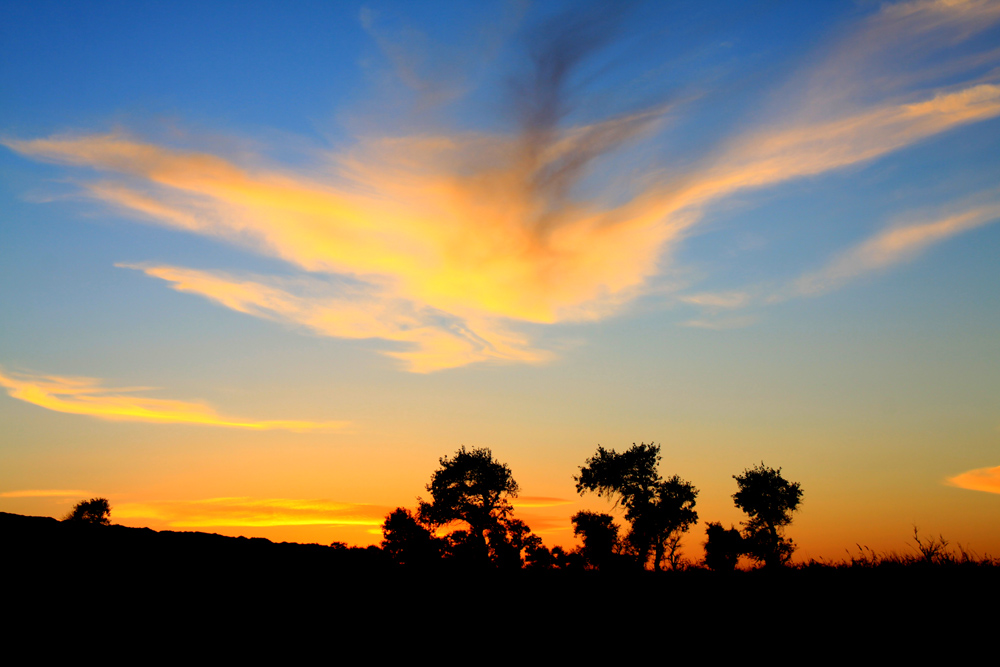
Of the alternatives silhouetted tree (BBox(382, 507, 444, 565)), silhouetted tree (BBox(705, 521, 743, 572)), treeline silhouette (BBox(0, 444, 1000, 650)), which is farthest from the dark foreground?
silhouetted tree (BBox(705, 521, 743, 572))

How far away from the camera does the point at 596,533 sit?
64.8 m

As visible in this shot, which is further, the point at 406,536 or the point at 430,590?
the point at 406,536

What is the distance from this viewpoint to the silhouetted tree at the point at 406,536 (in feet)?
191

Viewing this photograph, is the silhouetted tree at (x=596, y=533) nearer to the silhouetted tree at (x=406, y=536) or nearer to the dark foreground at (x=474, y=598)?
the silhouetted tree at (x=406, y=536)

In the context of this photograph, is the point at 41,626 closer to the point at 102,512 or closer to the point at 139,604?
the point at 139,604

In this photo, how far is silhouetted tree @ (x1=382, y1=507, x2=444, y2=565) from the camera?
191 feet

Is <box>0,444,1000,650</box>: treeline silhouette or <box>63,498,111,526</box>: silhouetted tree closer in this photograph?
<box>0,444,1000,650</box>: treeline silhouette

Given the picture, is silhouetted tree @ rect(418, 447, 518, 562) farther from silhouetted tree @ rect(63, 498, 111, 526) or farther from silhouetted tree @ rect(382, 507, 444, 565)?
silhouetted tree @ rect(63, 498, 111, 526)

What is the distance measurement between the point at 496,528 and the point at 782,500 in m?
33.5

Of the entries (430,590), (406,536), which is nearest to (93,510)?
(406,536)

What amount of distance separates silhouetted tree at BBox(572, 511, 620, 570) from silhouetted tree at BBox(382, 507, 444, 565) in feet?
55.8

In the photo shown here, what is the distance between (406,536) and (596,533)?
72.5 ft

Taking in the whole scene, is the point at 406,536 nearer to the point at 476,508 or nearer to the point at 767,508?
the point at 476,508

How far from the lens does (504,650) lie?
11609 mm
